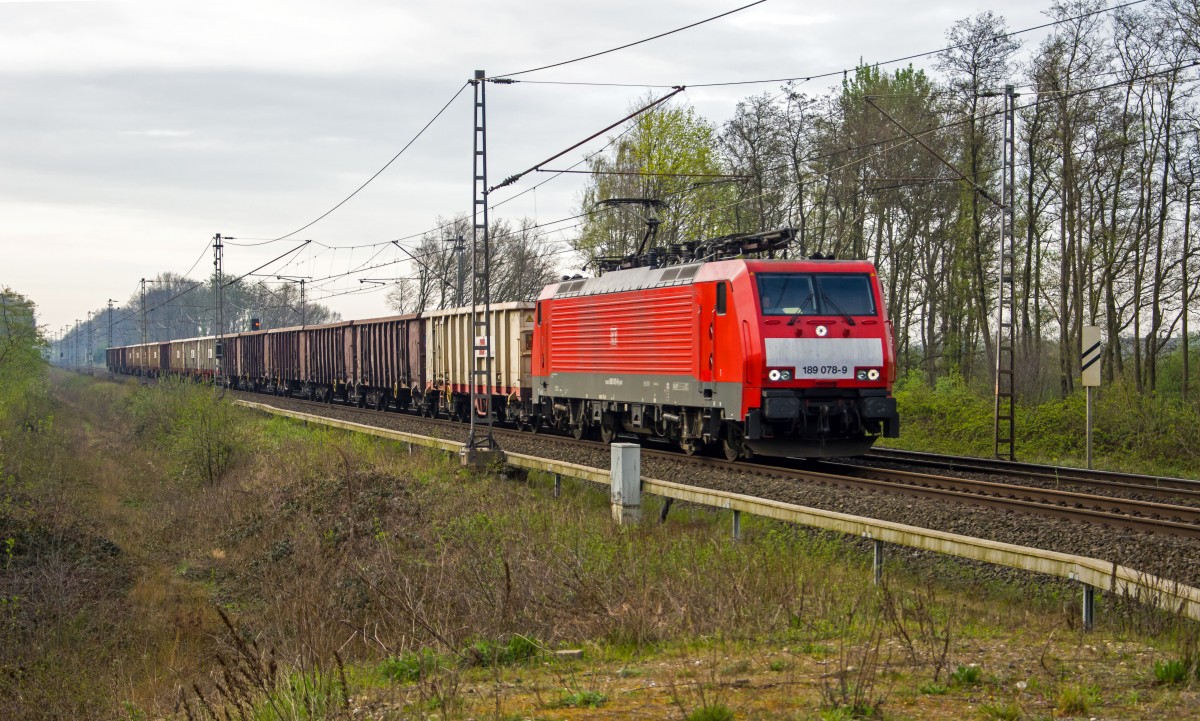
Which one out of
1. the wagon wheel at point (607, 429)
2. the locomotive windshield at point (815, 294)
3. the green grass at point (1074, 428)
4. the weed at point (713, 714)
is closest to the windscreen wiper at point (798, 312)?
the locomotive windshield at point (815, 294)

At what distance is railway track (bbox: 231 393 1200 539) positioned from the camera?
10891mm

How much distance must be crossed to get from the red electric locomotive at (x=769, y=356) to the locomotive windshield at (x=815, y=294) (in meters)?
0.02

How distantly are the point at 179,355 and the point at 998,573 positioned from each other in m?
56.9

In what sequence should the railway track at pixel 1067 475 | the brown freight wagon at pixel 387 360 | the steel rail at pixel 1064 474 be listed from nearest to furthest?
the railway track at pixel 1067 475, the steel rail at pixel 1064 474, the brown freight wagon at pixel 387 360

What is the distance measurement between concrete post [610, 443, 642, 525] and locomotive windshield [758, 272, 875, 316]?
4.16m

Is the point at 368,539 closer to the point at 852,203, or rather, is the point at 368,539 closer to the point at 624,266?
the point at 624,266

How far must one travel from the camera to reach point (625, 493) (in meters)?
12.0

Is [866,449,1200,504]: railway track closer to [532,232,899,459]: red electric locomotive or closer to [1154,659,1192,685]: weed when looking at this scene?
[532,232,899,459]: red electric locomotive

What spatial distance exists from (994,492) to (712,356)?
177 inches

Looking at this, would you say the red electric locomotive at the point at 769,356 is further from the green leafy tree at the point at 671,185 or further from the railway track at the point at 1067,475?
the green leafy tree at the point at 671,185

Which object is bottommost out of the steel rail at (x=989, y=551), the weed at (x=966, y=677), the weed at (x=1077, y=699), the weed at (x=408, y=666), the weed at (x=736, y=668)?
the weed at (x=408, y=666)

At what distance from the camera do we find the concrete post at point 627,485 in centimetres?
1195

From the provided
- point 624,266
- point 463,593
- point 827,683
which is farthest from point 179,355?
point 827,683

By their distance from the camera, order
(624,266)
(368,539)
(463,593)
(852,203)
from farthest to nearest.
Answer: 1. (852,203)
2. (624,266)
3. (368,539)
4. (463,593)
